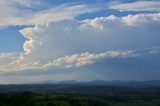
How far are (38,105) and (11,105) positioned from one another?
1405 centimetres

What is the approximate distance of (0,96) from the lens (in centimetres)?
18588

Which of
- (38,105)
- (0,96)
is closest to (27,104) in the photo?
(38,105)

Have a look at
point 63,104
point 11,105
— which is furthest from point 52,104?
point 11,105

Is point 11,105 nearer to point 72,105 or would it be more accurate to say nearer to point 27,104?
point 27,104

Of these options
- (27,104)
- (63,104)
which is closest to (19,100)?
(27,104)

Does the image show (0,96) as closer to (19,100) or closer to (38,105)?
(19,100)

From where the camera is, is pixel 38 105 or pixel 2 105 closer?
pixel 2 105

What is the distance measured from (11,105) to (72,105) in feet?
127

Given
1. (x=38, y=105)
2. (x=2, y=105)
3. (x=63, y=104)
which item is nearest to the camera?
(x=2, y=105)

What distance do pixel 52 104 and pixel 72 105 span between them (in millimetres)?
14325

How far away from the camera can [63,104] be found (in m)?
190

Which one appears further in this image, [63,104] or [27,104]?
[63,104]

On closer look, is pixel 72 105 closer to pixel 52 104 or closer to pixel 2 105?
pixel 52 104

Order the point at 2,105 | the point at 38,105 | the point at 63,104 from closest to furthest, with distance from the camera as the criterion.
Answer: the point at 2,105, the point at 38,105, the point at 63,104
